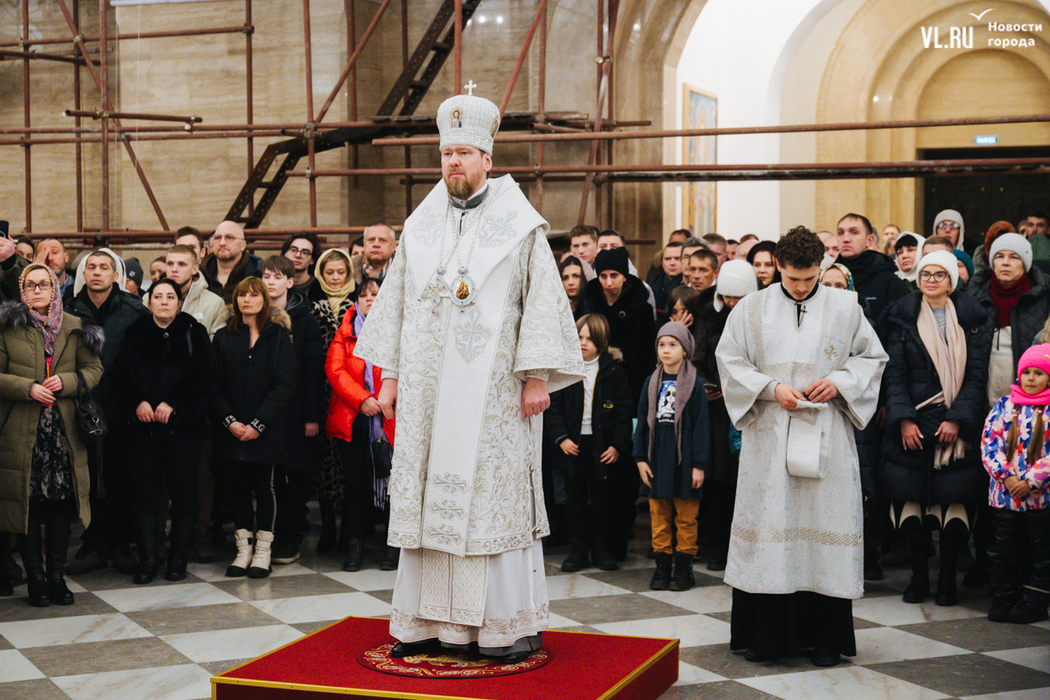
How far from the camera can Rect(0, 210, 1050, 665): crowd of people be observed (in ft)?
19.2

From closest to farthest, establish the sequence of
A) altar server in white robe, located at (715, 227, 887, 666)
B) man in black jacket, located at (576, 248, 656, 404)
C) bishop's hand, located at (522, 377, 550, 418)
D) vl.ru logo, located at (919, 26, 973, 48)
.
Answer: bishop's hand, located at (522, 377, 550, 418) < altar server in white robe, located at (715, 227, 887, 666) < man in black jacket, located at (576, 248, 656, 404) < vl.ru logo, located at (919, 26, 973, 48)

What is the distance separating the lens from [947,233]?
28.8 ft

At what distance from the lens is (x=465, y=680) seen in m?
4.18

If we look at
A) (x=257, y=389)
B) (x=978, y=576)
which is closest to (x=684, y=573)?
(x=978, y=576)

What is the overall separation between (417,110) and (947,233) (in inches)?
210

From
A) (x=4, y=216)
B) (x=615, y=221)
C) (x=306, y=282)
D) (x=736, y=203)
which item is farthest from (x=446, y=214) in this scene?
(x=736, y=203)

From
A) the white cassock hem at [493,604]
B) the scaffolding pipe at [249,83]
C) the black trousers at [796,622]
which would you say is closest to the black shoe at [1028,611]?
the black trousers at [796,622]

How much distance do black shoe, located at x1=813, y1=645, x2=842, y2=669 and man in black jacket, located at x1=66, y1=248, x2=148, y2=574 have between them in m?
3.66

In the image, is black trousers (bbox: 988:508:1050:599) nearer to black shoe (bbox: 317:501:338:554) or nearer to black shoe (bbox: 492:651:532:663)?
black shoe (bbox: 492:651:532:663)

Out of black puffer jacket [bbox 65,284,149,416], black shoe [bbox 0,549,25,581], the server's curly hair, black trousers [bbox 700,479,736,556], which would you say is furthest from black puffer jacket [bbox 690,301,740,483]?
black shoe [bbox 0,549,25,581]

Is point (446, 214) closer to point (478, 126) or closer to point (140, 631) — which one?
point (478, 126)

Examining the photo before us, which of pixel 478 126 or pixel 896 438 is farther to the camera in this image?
pixel 896 438

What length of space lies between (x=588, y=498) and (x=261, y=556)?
5.85 feet

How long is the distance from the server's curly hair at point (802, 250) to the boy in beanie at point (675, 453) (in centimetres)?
146
